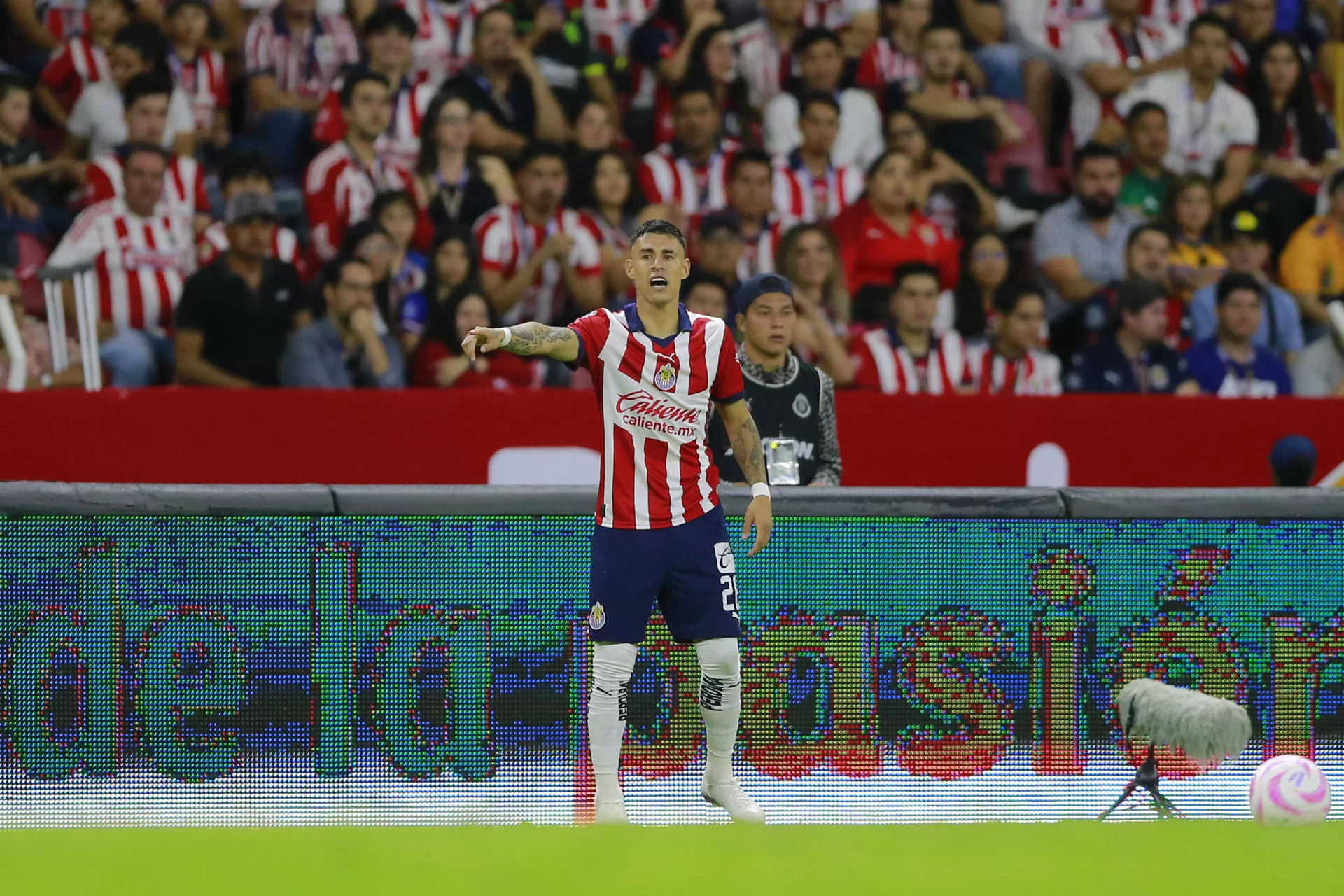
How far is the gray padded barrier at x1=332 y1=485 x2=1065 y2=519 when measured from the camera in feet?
18.5

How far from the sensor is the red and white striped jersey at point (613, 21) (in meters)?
10.6

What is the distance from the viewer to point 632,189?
9.84m

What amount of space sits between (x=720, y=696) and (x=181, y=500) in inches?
73.0

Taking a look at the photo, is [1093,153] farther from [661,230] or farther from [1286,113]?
[661,230]

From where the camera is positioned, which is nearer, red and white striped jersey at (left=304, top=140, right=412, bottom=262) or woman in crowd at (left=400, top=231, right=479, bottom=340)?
woman in crowd at (left=400, top=231, right=479, bottom=340)

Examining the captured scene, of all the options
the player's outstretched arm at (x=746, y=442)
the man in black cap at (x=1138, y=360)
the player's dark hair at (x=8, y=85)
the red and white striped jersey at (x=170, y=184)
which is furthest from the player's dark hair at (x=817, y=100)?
the player's outstretched arm at (x=746, y=442)

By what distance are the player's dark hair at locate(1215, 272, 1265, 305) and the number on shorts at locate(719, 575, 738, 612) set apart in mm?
5314

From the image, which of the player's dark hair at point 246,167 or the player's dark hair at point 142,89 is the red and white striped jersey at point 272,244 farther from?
the player's dark hair at point 142,89

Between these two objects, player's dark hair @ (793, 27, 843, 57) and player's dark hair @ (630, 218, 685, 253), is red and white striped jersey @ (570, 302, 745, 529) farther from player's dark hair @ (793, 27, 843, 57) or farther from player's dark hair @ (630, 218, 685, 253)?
player's dark hair @ (793, 27, 843, 57)

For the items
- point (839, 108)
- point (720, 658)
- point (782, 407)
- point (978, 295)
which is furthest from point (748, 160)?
point (720, 658)

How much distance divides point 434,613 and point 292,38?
5.48m

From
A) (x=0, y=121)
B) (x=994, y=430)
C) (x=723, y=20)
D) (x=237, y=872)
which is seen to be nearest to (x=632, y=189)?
(x=723, y=20)

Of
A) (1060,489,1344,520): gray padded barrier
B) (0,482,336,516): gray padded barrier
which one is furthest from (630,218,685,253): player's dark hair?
(1060,489,1344,520): gray padded barrier

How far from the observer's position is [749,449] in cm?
547
